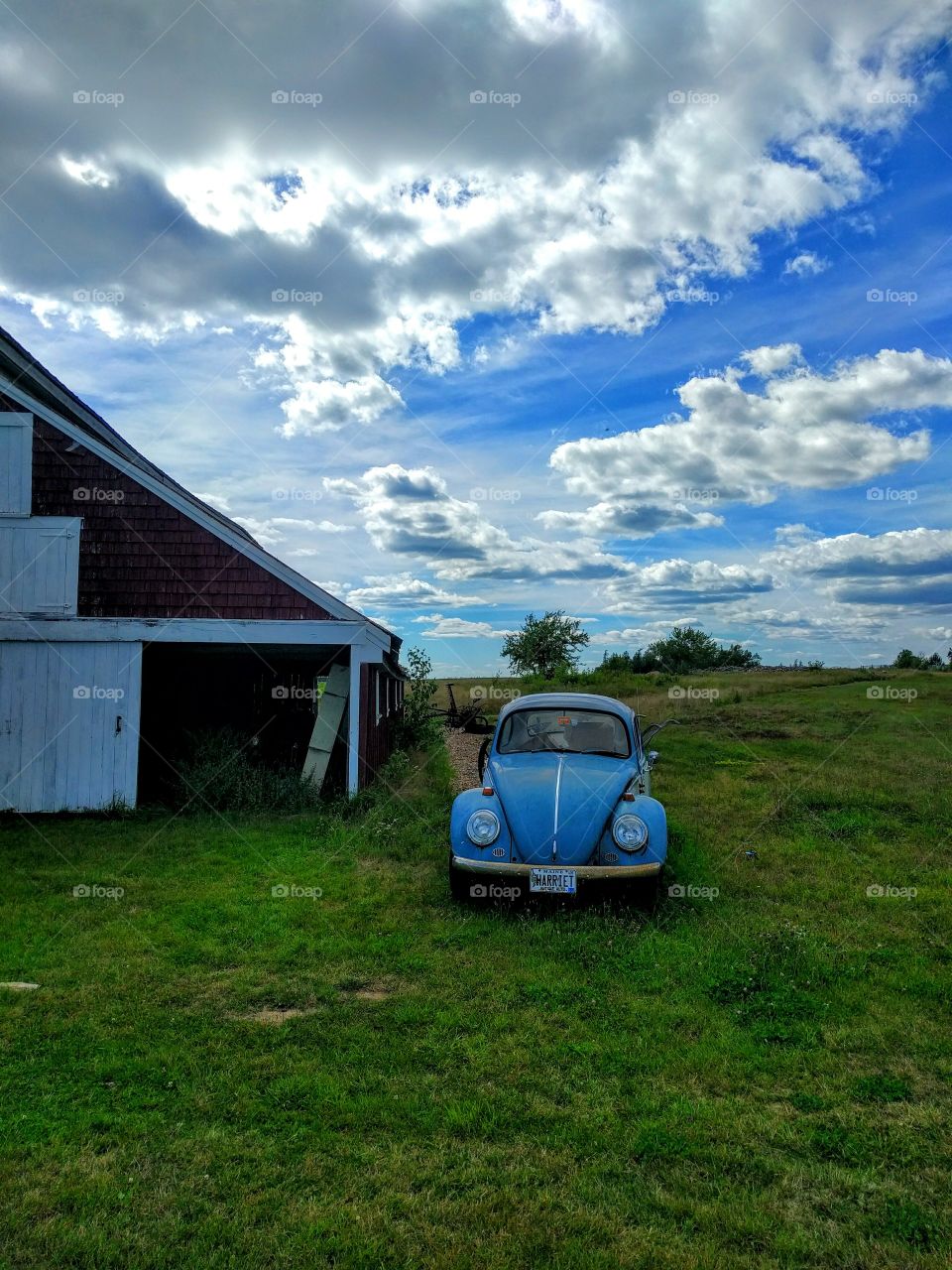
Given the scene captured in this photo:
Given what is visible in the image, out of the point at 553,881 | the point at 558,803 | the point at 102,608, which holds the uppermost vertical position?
the point at 102,608

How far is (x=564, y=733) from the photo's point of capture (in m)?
8.66

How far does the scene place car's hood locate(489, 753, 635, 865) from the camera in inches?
272

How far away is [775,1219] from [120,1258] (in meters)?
2.38

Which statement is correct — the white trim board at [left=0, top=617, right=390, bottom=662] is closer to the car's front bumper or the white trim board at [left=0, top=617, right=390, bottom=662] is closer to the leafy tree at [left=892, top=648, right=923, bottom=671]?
the car's front bumper

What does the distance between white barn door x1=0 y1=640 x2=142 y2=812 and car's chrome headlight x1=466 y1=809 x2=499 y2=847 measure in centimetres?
638

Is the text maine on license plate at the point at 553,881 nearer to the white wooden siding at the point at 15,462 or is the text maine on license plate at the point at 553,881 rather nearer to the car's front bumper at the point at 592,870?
the car's front bumper at the point at 592,870

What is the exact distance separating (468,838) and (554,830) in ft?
2.39

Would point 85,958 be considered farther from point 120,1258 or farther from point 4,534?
point 4,534

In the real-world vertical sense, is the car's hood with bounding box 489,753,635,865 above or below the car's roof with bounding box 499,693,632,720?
below

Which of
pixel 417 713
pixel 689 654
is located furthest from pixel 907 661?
pixel 417 713

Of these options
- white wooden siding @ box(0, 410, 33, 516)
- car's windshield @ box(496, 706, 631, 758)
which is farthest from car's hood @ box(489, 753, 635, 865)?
white wooden siding @ box(0, 410, 33, 516)

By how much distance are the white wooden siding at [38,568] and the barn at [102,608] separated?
16mm

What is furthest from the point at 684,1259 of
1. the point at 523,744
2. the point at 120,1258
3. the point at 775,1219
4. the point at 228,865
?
the point at 228,865

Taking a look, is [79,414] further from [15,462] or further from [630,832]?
[630,832]
